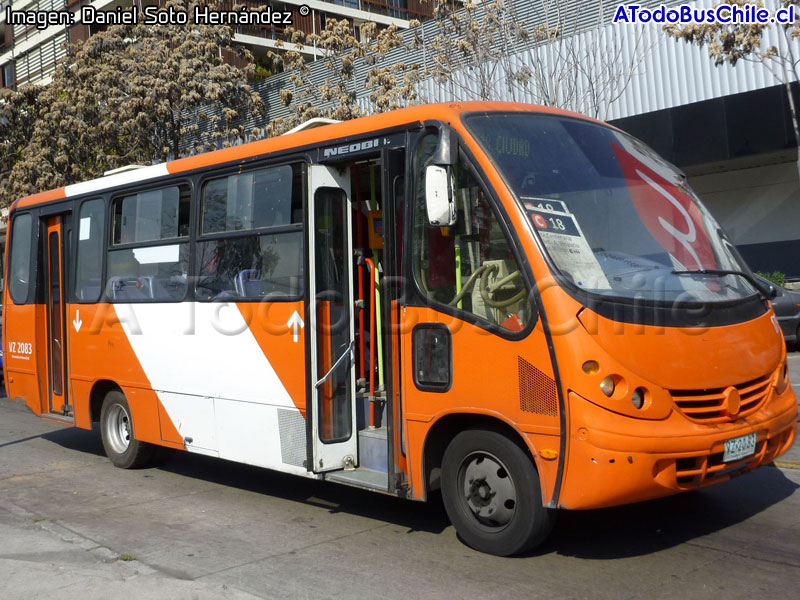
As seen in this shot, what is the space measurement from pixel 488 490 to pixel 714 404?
4.81 feet

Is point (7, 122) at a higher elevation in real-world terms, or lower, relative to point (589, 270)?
higher

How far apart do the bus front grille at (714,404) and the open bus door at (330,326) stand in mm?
2530

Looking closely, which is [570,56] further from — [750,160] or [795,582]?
[795,582]

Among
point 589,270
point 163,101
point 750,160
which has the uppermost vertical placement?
point 163,101

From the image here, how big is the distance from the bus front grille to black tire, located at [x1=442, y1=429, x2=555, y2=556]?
3.16 ft

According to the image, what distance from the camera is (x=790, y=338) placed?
16.4m

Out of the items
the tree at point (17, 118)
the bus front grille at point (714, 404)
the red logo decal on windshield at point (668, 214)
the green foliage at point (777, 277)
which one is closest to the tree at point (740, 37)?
the green foliage at point (777, 277)

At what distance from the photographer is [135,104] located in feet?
66.4

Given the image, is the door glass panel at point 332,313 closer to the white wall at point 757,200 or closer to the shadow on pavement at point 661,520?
the shadow on pavement at point 661,520

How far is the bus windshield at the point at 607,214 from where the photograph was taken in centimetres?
534

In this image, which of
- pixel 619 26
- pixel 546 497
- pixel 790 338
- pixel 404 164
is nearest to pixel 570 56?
pixel 619 26

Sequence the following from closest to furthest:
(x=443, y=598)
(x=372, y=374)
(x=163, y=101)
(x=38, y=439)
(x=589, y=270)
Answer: (x=443, y=598)
(x=589, y=270)
(x=372, y=374)
(x=38, y=439)
(x=163, y=101)

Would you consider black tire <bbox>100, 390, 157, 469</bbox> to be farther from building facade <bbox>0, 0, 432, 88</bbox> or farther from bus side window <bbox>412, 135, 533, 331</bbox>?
building facade <bbox>0, 0, 432, 88</bbox>

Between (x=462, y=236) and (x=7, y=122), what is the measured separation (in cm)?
2163
